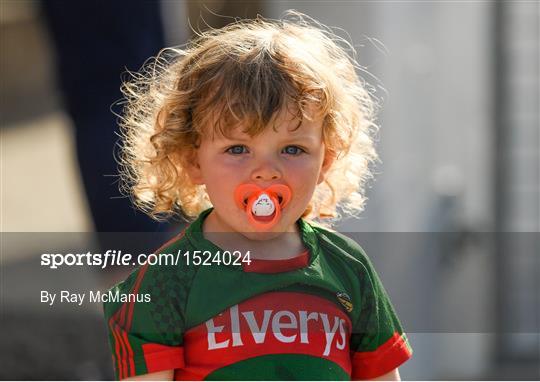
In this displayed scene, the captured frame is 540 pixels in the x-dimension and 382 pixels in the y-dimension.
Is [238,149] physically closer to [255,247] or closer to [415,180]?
[255,247]

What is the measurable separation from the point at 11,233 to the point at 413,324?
1.62m

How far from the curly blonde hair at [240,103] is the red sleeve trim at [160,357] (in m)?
0.38

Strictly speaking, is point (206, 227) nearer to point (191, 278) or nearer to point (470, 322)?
point (191, 278)

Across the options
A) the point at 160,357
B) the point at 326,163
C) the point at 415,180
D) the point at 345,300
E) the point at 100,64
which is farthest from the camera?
the point at 415,180

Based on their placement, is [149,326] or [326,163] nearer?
[149,326]

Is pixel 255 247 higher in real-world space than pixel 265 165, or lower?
lower

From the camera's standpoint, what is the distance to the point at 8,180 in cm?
407

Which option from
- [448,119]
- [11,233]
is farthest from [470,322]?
[11,233]

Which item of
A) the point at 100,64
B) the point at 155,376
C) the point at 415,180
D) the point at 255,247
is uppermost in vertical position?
the point at 415,180

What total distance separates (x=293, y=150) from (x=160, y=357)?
1.41ft

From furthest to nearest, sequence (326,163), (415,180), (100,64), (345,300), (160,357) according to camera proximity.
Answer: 1. (415,180)
2. (100,64)
3. (326,163)
4. (345,300)
5. (160,357)

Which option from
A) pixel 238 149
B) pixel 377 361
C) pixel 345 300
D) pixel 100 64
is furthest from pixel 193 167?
pixel 100 64

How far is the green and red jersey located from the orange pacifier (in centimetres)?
7

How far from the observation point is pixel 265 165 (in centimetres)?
196
